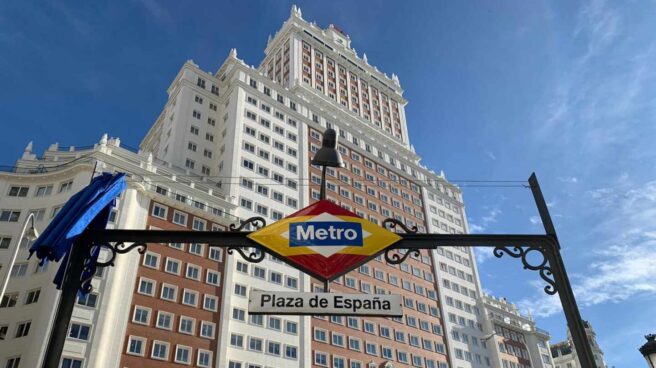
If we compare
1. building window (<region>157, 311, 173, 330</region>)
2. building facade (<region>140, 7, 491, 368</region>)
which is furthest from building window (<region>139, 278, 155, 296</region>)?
building facade (<region>140, 7, 491, 368</region>)

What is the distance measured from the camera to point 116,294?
47594 mm

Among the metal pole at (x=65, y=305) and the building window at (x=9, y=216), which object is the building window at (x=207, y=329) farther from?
the metal pole at (x=65, y=305)

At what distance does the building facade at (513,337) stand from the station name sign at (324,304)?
81525mm

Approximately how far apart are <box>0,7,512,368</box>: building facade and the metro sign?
133 ft

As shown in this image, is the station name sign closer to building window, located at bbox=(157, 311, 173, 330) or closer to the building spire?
building window, located at bbox=(157, 311, 173, 330)

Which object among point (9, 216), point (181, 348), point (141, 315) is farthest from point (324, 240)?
point (9, 216)

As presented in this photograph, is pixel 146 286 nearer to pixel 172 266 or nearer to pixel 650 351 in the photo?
pixel 172 266

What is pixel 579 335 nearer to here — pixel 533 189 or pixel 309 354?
pixel 533 189

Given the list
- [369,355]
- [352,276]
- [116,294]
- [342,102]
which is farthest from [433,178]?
[116,294]

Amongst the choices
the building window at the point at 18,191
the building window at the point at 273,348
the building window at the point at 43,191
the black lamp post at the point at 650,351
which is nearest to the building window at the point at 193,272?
the building window at the point at 273,348

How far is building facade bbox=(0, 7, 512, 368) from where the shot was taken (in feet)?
159

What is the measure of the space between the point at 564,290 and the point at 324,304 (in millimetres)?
4306

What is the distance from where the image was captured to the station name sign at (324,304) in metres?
8.34

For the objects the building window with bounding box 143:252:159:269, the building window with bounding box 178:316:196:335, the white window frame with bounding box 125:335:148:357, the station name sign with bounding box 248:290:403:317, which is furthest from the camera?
the building window with bounding box 143:252:159:269
